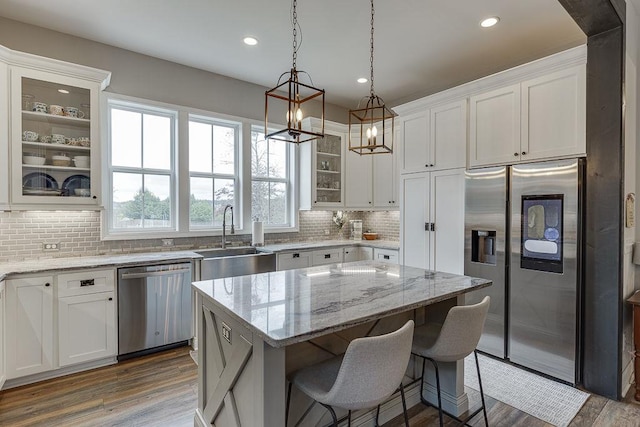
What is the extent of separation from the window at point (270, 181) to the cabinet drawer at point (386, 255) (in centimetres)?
136

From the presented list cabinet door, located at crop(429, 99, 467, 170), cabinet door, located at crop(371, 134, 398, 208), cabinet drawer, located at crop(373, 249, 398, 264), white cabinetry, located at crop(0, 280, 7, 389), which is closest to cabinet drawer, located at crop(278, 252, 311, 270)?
cabinet drawer, located at crop(373, 249, 398, 264)

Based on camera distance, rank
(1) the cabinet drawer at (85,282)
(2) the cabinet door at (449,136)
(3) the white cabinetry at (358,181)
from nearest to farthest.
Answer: (1) the cabinet drawer at (85,282) < (2) the cabinet door at (449,136) < (3) the white cabinetry at (358,181)

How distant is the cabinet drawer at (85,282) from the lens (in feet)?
9.48

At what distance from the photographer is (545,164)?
9.43 ft

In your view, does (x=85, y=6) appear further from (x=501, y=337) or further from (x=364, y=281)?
(x=501, y=337)

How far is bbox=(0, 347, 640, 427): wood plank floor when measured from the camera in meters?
2.28

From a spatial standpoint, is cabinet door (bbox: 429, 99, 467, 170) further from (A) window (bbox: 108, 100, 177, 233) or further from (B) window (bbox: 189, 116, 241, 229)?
(A) window (bbox: 108, 100, 177, 233)

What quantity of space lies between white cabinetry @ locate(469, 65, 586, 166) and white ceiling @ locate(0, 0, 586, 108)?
0.61 meters

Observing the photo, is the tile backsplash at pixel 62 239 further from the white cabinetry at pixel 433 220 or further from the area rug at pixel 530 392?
the area rug at pixel 530 392

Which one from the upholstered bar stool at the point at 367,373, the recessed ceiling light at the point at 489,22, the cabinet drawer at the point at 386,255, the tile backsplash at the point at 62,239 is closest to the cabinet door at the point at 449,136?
the recessed ceiling light at the point at 489,22

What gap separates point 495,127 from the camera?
3.29 m

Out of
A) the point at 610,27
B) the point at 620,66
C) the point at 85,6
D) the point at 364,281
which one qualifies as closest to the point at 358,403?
the point at 364,281

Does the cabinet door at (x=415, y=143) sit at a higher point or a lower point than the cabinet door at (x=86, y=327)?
higher

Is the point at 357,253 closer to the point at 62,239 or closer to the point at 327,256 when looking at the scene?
the point at 327,256
